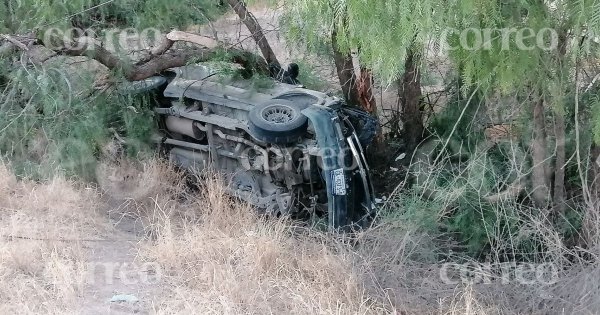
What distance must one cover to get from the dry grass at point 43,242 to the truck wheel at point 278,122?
182 centimetres

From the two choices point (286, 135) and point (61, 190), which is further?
point (61, 190)

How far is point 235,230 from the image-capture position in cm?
731

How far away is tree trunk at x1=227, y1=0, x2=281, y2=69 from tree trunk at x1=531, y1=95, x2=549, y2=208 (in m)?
3.83

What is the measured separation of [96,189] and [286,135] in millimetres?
2418

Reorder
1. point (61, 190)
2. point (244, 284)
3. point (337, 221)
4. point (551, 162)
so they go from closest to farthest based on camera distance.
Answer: point (244, 284) < point (551, 162) < point (337, 221) < point (61, 190)

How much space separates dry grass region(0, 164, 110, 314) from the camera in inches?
233

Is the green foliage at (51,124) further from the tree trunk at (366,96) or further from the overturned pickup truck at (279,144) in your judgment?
the tree trunk at (366,96)

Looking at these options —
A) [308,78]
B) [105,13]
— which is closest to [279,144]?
[308,78]

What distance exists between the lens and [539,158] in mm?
6758

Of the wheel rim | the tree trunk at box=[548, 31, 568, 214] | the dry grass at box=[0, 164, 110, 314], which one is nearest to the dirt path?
the dry grass at box=[0, 164, 110, 314]

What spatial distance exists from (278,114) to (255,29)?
2.15m

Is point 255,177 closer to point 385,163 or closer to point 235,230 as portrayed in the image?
point 235,230

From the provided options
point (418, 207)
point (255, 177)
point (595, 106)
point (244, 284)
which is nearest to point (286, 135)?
point (255, 177)

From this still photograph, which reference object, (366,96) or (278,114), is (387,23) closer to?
(278,114)
